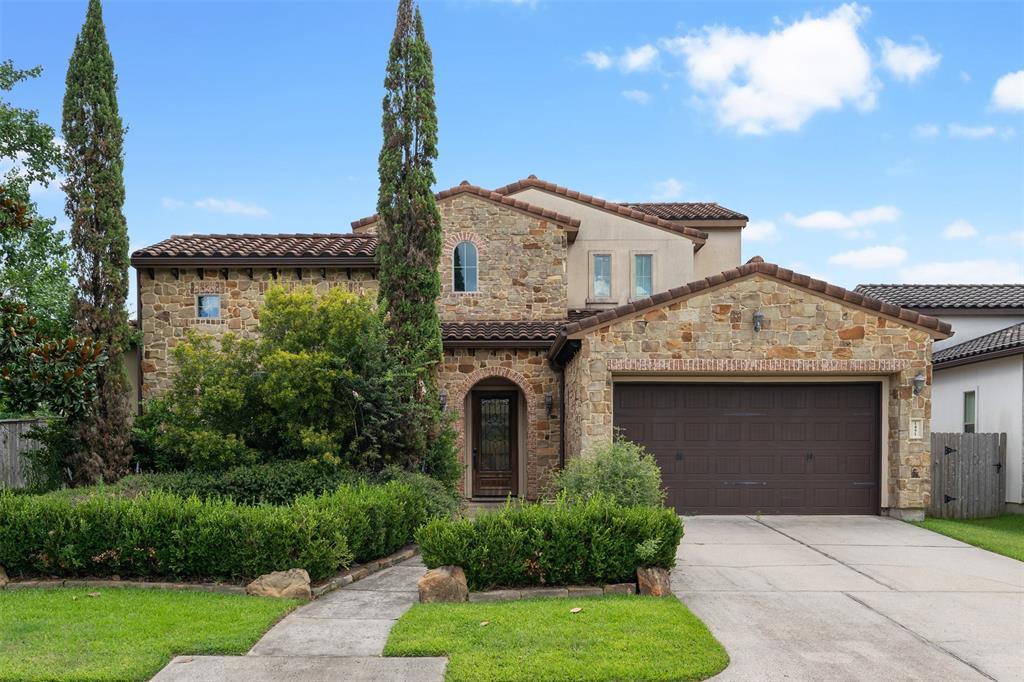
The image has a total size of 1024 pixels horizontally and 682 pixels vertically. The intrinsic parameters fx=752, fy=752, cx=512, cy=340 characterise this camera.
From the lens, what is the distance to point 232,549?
8430 millimetres

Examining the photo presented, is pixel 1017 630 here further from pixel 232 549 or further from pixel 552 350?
pixel 552 350

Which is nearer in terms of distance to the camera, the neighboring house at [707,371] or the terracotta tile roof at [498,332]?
the neighboring house at [707,371]

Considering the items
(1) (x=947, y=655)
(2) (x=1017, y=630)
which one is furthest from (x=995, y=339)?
(1) (x=947, y=655)

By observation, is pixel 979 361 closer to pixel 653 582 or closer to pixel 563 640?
pixel 653 582

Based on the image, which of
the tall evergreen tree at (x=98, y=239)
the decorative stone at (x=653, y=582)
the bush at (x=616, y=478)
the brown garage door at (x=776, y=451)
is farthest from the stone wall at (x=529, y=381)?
the decorative stone at (x=653, y=582)

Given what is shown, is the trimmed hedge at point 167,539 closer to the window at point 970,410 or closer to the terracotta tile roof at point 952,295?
the window at point 970,410

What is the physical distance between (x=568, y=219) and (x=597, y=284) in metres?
2.21

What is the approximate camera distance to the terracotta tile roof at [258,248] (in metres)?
16.1

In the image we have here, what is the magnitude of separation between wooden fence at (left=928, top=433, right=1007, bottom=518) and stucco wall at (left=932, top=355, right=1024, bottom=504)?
27 cm

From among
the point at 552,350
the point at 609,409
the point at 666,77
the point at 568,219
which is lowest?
the point at 609,409

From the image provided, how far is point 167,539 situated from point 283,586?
4.90 ft

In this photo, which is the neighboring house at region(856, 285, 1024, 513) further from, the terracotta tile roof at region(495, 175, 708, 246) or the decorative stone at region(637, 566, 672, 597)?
the decorative stone at region(637, 566, 672, 597)

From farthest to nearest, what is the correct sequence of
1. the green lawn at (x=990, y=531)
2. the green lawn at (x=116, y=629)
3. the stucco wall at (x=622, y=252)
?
1. the stucco wall at (x=622, y=252)
2. the green lawn at (x=990, y=531)
3. the green lawn at (x=116, y=629)

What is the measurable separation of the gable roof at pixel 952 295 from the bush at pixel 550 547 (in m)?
15.8
